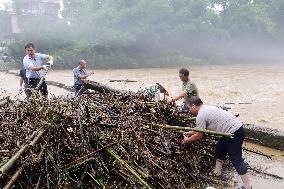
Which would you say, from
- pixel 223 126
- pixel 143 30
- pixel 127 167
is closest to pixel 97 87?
pixel 223 126

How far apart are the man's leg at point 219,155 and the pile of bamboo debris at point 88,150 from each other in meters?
0.20

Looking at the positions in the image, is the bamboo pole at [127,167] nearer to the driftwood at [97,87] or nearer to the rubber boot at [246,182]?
the rubber boot at [246,182]

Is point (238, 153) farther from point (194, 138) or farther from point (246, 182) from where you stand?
point (194, 138)

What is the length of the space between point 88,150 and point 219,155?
2355 mm

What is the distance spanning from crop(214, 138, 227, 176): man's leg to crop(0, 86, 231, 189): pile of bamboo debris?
0.20 meters

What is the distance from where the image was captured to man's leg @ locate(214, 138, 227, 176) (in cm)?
605

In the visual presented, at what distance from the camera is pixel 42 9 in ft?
160

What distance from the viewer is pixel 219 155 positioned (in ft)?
20.2

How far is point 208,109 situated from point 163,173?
3.96ft

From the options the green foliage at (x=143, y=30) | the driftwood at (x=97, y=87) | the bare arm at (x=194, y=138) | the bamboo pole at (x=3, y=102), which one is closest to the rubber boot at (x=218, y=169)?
the bare arm at (x=194, y=138)

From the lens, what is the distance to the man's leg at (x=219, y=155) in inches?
238

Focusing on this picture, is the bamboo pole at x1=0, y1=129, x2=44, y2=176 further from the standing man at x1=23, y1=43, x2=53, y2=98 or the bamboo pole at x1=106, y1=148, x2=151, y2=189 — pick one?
the standing man at x1=23, y1=43, x2=53, y2=98

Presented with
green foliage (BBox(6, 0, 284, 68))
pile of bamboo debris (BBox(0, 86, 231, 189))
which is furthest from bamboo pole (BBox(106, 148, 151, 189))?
green foliage (BBox(6, 0, 284, 68))

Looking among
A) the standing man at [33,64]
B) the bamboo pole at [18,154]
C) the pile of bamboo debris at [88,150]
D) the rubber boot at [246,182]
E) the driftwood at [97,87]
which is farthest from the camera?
the standing man at [33,64]
